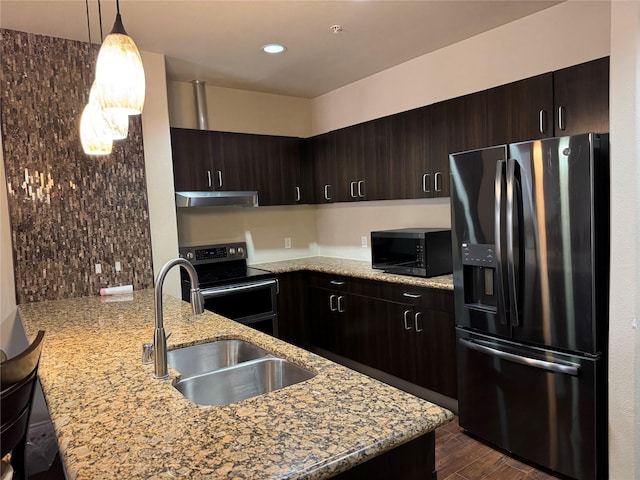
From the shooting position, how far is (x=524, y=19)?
2918 millimetres

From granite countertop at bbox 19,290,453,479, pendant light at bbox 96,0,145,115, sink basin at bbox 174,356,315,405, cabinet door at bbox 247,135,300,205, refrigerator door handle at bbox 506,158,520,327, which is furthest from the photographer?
cabinet door at bbox 247,135,300,205

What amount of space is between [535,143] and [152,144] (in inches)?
103

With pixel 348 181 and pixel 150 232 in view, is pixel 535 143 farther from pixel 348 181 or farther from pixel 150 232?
pixel 150 232

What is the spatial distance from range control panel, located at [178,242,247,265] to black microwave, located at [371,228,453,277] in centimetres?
147

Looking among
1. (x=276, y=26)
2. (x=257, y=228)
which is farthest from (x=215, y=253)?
(x=276, y=26)

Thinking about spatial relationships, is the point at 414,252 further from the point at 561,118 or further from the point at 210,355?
the point at 210,355

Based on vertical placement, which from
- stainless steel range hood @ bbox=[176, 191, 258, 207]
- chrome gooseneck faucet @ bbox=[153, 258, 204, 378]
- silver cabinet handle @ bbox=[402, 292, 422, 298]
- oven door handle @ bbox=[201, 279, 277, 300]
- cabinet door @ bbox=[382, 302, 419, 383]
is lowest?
cabinet door @ bbox=[382, 302, 419, 383]

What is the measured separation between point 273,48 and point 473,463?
3025 millimetres

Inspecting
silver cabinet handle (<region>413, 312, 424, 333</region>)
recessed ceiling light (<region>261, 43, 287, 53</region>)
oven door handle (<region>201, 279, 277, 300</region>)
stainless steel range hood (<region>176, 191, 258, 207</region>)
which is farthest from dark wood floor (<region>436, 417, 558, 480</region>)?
recessed ceiling light (<region>261, 43, 287, 53</region>)

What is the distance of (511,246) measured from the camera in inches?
91.7

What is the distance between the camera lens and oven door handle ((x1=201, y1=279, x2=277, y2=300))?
3.48 meters

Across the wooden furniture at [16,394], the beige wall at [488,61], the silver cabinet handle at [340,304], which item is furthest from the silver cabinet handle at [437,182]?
the wooden furniture at [16,394]

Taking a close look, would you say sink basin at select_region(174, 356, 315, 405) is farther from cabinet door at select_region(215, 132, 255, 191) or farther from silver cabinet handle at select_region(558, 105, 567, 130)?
cabinet door at select_region(215, 132, 255, 191)

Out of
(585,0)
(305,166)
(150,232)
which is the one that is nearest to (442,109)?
(585,0)
